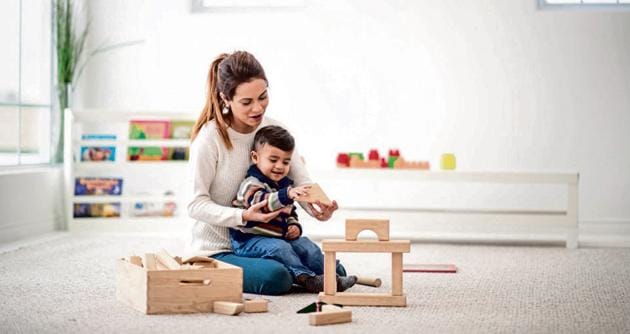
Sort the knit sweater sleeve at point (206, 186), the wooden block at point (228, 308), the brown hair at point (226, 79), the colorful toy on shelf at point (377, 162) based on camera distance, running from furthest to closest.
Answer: the colorful toy on shelf at point (377, 162) → the brown hair at point (226, 79) → the knit sweater sleeve at point (206, 186) → the wooden block at point (228, 308)

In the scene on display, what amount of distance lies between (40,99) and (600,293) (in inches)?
124

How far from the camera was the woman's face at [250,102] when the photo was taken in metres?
3.12

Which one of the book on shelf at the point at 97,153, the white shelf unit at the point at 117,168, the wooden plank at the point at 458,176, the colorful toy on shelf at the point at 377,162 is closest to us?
the wooden plank at the point at 458,176

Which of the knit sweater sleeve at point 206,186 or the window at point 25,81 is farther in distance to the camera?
the window at point 25,81

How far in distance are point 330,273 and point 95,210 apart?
98.2 inches

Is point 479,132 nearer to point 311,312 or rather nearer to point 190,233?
point 190,233

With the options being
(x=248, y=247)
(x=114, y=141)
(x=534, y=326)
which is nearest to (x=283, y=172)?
(x=248, y=247)

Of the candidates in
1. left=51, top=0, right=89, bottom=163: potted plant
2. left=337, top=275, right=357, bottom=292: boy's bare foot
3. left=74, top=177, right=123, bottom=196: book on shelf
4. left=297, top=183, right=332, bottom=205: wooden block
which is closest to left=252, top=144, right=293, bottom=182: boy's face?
left=297, top=183, right=332, bottom=205: wooden block

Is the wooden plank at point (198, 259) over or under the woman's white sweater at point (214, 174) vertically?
under

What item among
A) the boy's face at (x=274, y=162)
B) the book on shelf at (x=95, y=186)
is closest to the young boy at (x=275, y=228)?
the boy's face at (x=274, y=162)

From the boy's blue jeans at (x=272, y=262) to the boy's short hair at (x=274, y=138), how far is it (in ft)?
0.97

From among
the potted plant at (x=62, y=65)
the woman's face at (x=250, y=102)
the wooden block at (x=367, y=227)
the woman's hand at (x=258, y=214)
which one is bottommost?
the wooden block at (x=367, y=227)

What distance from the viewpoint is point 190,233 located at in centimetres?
321

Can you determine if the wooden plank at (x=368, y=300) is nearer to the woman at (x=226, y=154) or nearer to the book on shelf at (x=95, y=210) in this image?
the woman at (x=226, y=154)
